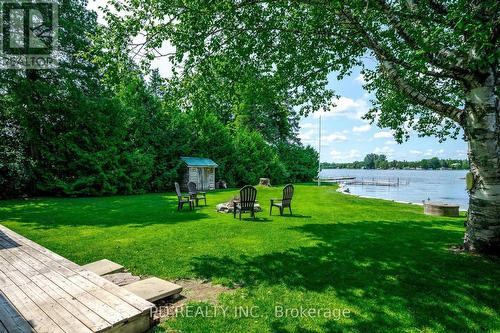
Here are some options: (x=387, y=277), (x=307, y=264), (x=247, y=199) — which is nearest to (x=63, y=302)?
(x=307, y=264)

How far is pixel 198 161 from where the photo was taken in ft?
80.5

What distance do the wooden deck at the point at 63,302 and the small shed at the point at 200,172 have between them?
1939 cm

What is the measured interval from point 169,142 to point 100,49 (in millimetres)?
17985

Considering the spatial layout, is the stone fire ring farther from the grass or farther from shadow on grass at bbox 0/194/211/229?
the grass

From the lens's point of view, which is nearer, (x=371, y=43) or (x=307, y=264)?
(x=307, y=264)

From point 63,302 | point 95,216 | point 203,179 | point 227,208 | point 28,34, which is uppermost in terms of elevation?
point 28,34

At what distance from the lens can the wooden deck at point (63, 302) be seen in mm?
2695

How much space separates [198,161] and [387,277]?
21163 mm

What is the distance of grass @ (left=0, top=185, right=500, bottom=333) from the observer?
11.1 feet

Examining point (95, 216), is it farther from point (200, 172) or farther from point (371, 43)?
point (200, 172)

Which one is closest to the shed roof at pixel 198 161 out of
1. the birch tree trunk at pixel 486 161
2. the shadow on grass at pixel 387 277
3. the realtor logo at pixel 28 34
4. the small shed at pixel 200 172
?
the small shed at pixel 200 172

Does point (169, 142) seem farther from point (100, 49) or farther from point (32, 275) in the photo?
point (32, 275)

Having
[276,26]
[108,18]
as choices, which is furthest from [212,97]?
[108,18]

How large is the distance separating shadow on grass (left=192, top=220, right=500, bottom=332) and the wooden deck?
164cm
